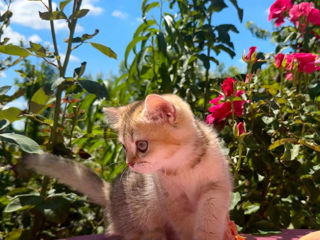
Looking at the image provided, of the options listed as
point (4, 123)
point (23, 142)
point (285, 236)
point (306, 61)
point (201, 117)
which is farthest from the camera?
point (201, 117)

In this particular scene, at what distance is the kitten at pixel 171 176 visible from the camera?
1.26m

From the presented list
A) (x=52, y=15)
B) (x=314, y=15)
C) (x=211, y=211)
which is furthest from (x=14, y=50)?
(x=314, y=15)

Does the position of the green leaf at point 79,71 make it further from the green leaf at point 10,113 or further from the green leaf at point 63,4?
the green leaf at point 10,113

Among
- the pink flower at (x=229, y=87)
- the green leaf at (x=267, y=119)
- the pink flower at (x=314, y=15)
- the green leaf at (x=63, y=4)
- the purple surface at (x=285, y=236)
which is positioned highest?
the pink flower at (x=314, y=15)

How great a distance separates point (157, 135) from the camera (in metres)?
1.26

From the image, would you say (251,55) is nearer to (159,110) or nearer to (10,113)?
(159,110)

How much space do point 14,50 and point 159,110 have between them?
664 mm

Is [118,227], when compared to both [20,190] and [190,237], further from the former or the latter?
[20,190]

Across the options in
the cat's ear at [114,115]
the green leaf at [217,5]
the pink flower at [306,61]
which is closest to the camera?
the cat's ear at [114,115]

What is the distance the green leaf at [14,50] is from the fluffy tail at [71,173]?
0.40m

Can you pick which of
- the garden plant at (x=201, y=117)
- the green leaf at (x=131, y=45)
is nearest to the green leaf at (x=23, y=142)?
the garden plant at (x=201, y=117)

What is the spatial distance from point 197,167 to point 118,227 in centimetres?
41

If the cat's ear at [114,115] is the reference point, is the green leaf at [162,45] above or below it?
above

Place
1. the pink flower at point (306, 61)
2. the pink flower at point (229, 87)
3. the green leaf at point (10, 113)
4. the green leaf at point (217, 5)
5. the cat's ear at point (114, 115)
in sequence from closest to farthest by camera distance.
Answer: the green leaf at point (10, 113) < the cat's ear at point (114, 115) < the pink flower at point (229, 87) < the pink flower at point (306, 61) < the green leaf at point (217, 5)
